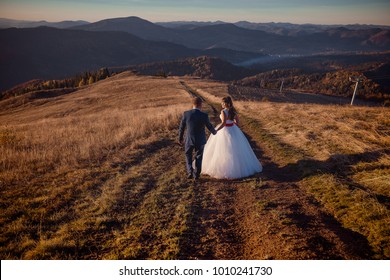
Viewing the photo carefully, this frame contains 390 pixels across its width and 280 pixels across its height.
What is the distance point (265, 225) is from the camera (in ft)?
21.6

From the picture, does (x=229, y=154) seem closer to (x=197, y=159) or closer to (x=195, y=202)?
(x=197, y=159)

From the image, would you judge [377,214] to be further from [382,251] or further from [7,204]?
[7,204]

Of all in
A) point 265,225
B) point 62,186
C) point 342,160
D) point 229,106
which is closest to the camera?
point 265,225

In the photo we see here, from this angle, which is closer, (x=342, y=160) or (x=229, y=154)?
(x=229, y=154)

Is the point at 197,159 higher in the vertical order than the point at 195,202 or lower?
higher

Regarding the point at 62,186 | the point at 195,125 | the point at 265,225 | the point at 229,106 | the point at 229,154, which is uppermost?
the point at 229,106

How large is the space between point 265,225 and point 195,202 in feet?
6.96

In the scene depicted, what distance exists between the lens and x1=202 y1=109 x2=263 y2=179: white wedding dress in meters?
9.68

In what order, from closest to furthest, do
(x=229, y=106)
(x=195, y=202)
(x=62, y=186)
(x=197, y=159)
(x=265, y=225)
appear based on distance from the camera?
(x=265, y=225) < (x=195, y=202) < (x=62, y=186) < (x=197, y=159) < (x=229, y=106)

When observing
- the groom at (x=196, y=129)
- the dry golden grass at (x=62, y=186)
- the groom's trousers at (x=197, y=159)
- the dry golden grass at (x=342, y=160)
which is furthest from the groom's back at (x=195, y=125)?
the dry golden grass at (x=342, y=160)

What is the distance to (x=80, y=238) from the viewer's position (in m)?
6.32

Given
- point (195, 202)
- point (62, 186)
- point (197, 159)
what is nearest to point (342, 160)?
point (197, 159)

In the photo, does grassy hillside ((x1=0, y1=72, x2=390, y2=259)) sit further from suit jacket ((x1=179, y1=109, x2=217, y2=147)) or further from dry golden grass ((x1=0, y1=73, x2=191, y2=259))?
suit jacket ((x1=179, y1=109, x2=217, y2=147))
